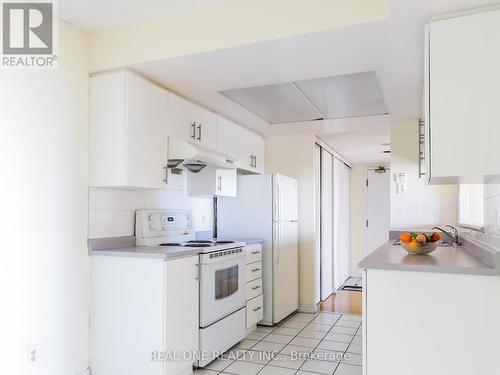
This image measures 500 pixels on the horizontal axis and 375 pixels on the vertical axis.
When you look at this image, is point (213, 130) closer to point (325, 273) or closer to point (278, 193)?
point (278, 193)

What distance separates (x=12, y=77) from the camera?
2.30m

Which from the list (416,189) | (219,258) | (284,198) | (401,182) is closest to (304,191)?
(284,198)

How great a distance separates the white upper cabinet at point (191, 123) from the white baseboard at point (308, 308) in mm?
2233

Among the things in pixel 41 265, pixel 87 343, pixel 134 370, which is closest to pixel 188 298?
pixel 134 370

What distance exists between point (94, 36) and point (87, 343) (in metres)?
2.10

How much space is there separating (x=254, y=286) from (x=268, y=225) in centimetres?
63

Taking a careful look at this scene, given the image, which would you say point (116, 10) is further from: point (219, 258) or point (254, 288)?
point (254, 288)

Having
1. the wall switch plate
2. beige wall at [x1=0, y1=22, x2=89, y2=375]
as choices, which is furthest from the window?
beige wall at [x1=0, y1=22, x2=89, y2=375]

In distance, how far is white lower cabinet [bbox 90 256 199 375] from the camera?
259cm

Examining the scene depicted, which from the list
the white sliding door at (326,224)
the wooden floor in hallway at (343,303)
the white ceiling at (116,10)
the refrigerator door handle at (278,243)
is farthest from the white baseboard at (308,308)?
the white ceiling at (116,10)

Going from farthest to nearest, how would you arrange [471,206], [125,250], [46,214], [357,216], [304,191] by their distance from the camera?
[357,216], [304,191], [471,206], [125,250], [46,214]

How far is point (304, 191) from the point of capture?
4.90 meters

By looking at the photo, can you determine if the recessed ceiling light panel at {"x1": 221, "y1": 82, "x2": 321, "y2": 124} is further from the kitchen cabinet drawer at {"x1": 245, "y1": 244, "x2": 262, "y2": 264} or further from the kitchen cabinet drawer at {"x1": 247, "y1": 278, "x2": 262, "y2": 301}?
the kitchen cabinet drawer at {"x1": 247, "y1": 278, "x2": 262, "y2": 301}

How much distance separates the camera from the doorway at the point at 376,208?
304 inches
